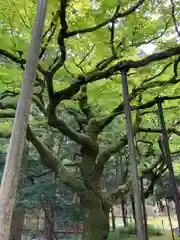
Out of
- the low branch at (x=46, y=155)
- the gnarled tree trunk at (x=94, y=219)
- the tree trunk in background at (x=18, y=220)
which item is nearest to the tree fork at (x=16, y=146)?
the low branch at (x=46, y=155)

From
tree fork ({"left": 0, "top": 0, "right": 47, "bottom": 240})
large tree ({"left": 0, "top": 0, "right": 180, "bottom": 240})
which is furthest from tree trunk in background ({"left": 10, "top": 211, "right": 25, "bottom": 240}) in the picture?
tree fork ({"left": 0, "top": 0, "right": 47, "bottom": 240})

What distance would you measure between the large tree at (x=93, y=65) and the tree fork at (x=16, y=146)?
2.63ft

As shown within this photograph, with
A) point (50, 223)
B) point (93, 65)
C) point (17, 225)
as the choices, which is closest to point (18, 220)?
point (17, 225)

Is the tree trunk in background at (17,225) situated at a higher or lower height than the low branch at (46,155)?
lower

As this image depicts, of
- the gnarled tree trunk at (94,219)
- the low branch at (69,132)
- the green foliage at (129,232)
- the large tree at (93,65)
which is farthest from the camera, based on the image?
the green foliage at (129,232)

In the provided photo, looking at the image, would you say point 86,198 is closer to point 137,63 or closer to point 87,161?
point 87,161

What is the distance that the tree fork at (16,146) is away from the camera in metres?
1.05

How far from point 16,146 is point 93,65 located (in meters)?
2.25

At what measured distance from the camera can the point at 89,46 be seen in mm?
3031

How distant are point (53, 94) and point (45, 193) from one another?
10.7ft

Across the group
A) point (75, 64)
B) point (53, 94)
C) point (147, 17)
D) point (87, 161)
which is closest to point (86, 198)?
point (87, 161)

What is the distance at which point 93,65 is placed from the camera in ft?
10.5

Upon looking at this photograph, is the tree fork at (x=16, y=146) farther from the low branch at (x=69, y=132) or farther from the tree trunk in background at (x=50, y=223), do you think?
the tree trunk in background at (x=50, y=223)

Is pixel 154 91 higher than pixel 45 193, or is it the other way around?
pixel 154 91
